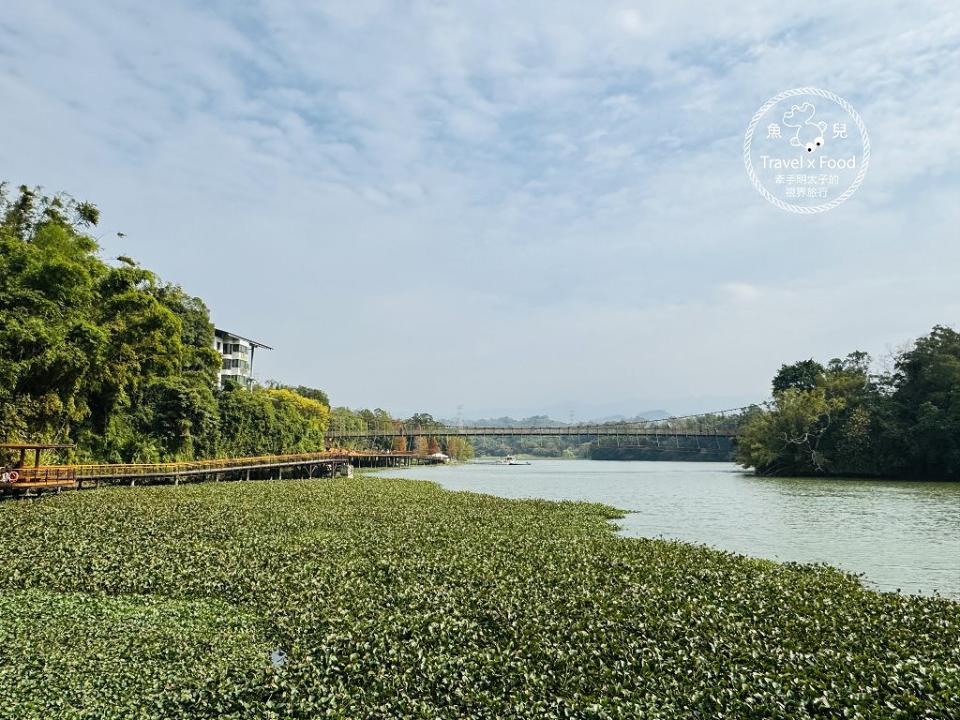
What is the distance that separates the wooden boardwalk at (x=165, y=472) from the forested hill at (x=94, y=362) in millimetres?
2264

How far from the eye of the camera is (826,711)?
8.38 metres

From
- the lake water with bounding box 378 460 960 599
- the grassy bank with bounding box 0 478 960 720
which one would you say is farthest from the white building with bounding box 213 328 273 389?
the grassy bank with bounding box 0 478 960 720

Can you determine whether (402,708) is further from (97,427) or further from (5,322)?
(97,427)

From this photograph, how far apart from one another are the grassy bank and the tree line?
174 feet

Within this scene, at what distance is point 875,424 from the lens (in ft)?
214

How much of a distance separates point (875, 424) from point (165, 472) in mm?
61417

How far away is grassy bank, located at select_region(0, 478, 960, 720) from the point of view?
8828 mm

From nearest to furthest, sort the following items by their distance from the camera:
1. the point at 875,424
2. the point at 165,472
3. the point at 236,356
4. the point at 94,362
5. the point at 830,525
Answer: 1. the point at 830,525
2. the point at 94,362
3. the point at 165,472
4. the point at 875,424
5. the point at 236,356

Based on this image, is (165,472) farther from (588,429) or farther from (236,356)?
(588,429)

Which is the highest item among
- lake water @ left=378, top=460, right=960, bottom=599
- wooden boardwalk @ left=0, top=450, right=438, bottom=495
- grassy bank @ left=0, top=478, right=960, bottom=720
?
wooden boardwalk @ left=0, top=450, right=438, bottom=495

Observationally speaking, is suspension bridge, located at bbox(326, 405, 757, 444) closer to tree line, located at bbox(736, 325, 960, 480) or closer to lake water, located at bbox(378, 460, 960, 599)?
tree line, located at bbox(736, 325, 960, 480)

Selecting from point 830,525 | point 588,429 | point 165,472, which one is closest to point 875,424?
point 830,525

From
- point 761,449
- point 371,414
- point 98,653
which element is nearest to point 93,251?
point 98,653

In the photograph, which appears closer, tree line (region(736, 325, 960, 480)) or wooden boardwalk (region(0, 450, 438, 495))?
wooden boardwalk (region(0, 450, 438, 495))
